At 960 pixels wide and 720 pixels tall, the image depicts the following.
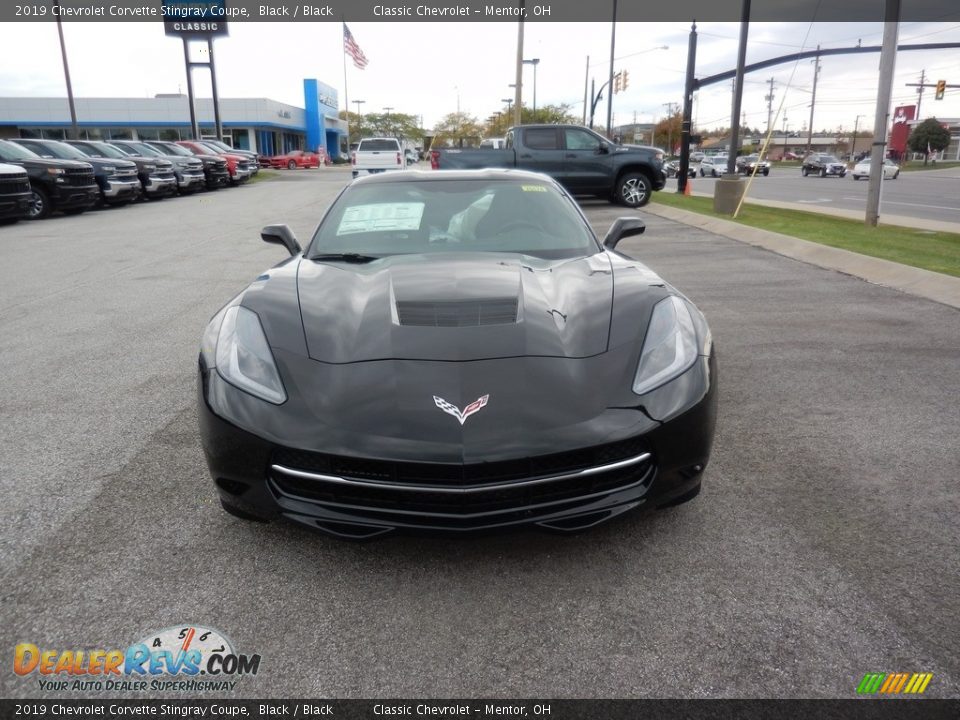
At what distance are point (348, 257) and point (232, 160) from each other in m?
29.1

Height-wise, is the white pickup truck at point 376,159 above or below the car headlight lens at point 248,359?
above

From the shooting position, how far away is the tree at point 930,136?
8431 centimetres

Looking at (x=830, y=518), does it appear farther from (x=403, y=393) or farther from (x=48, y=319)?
(x=48, y=319)

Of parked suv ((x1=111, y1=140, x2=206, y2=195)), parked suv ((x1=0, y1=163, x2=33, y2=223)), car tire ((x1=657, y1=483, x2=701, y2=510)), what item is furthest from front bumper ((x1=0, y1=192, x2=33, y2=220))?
car tire ((x1=657, y1=483, x2=701, y2=510))

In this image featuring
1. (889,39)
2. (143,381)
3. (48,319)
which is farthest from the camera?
(889,39)

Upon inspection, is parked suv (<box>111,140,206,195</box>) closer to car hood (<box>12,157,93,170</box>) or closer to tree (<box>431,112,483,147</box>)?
car hood (<box>12,157,93,170</box>)

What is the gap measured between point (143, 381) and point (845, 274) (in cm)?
754

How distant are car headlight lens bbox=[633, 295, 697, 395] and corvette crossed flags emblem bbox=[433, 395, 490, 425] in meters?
0.56

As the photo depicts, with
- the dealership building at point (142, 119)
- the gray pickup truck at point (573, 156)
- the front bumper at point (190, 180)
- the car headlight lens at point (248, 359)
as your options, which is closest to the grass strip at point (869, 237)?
the gray pickup truck at point (573, 156)

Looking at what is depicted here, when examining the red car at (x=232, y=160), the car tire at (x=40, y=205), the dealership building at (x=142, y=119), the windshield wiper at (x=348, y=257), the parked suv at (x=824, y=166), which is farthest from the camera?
the dealership building at (x=142, y=119)

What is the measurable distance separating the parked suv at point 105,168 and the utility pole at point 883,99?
1720 centimetres

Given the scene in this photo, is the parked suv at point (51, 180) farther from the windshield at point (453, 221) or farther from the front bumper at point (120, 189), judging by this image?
the windshield at point (453, 221)

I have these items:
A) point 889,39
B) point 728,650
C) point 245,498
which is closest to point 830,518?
point 728,650

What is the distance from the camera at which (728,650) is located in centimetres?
218
